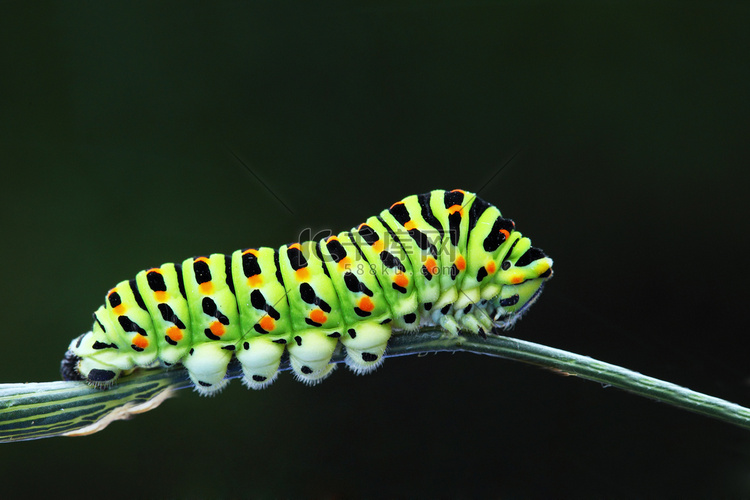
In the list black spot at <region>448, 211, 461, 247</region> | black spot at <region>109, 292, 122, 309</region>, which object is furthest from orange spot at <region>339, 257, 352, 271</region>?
black spot at <region>109, 292, 122, 309</region>

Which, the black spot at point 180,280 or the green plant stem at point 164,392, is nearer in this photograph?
the green plant stem at point 164,392

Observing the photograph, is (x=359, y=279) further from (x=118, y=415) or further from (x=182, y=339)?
(x=118, y=415)

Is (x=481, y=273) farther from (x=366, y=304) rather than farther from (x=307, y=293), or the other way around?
(x=307, y=293)

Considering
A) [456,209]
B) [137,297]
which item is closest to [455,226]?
[456,209]

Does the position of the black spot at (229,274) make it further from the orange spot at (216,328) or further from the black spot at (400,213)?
the black spot at (400,213)

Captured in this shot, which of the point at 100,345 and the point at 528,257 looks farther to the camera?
the point at 528,257

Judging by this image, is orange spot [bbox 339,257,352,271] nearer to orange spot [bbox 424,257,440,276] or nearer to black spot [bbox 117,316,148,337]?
orange spot [bbox 424,257,440,276]

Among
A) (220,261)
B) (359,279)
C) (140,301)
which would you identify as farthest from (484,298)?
(140,301)

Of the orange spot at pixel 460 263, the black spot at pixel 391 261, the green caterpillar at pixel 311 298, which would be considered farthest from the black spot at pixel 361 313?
the orange spot at pixel 460 263
